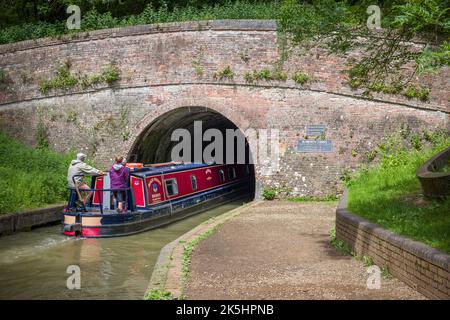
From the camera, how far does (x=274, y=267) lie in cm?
618

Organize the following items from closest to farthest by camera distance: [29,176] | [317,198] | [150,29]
→ 1. [29,176]
2. [317,198]
3. [150,29]

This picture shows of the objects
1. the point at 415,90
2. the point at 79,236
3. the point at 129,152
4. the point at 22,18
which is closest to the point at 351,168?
the point at 415,90

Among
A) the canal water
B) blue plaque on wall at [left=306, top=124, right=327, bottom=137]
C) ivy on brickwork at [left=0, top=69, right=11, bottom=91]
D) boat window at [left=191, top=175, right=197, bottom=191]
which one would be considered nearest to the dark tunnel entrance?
boat window at [left=191, top=175, right=197, bottom=191]

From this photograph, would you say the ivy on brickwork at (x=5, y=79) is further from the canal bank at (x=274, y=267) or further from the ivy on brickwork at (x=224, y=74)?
the canal bank at (x=274, y=267)

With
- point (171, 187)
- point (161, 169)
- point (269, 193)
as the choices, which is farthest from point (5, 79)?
point (269, 193)

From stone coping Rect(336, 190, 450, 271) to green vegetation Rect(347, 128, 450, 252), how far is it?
0.52 ft

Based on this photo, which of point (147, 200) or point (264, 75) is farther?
point (264, 75)

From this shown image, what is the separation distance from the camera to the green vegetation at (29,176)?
10461 millimetres

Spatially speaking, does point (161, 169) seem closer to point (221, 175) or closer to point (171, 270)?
point (221, 175)

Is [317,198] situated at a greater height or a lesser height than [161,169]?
lesser

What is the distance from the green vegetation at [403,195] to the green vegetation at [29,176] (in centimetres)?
657

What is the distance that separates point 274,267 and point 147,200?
17.8 ft

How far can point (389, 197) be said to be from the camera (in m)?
8.23

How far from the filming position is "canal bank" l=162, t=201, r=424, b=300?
16.5ft
